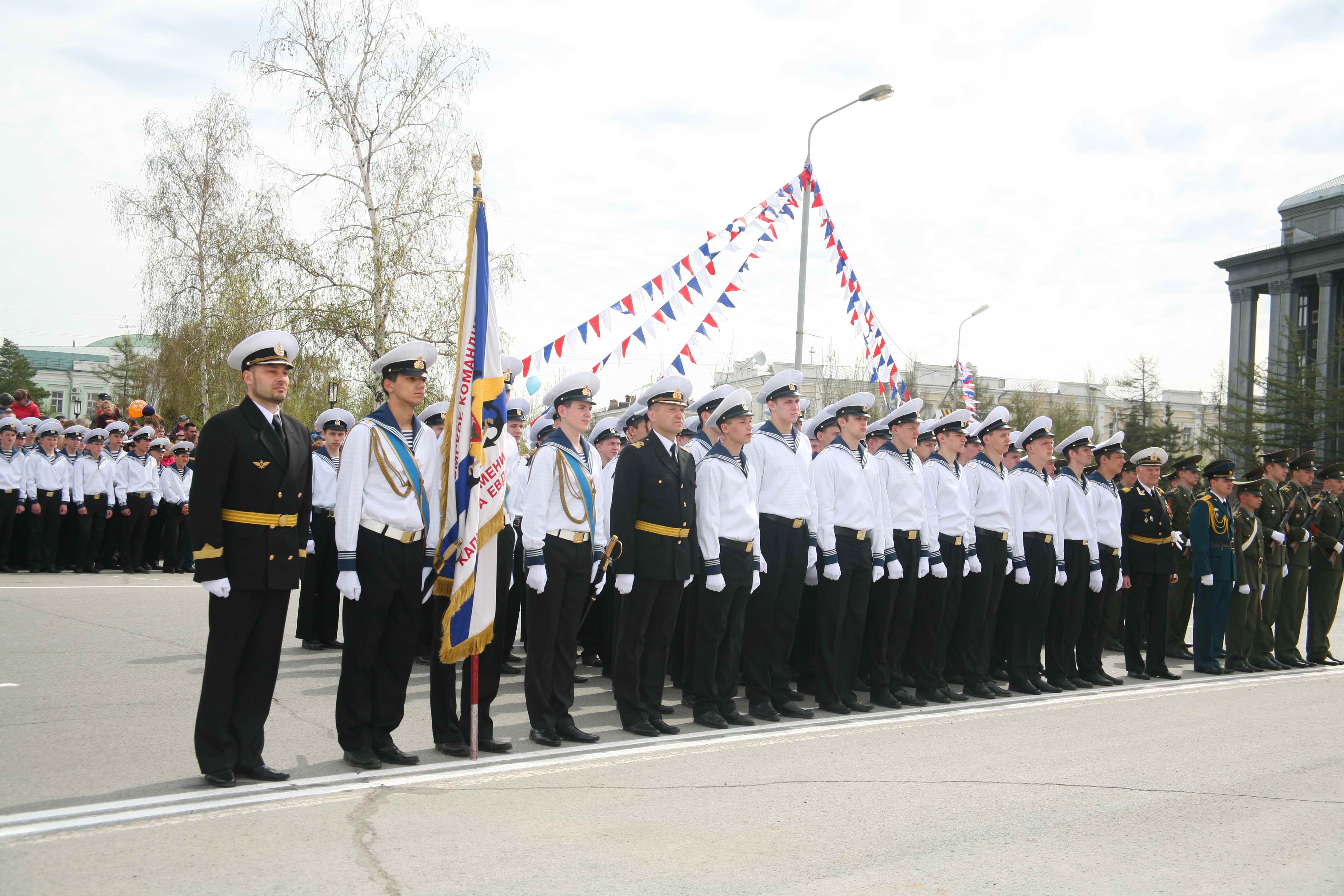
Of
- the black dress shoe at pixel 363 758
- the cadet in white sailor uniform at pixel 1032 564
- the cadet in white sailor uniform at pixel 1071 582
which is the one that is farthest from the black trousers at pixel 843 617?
the black dress shoe at pixel 363 758

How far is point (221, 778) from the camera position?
5.06 meters

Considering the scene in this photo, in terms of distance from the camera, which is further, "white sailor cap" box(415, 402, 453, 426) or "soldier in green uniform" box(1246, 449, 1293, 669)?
"soldier in green uniform" box(1246, 449, 1293, 669)

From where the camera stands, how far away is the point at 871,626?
28.2ft

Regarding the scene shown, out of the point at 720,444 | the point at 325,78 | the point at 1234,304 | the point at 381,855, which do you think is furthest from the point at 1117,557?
the point at 1234,304

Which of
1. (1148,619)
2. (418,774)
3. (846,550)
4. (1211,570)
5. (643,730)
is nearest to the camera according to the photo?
(418,774)

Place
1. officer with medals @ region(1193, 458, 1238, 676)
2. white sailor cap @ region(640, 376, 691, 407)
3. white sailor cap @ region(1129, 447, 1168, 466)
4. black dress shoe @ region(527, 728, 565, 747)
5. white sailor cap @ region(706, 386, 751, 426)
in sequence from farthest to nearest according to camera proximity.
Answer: officer with medals @ region(1193, 458, 1238, 676) < white sailor cap @ region(1129, 447, 1168, 466) < white sailor cap @ region(706, 386, 751, 426) < white sailor cap @ region(640, 376, 691, 407) < black dress shoe @ region(527, 728, 565, 747)

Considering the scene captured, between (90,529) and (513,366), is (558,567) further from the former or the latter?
(90,529)

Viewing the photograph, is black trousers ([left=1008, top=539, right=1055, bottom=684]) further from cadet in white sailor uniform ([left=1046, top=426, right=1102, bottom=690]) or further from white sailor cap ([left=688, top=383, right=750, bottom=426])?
white sailor cap ([left=688, top=383, right=750, bottom=426])

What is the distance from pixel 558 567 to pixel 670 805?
6.28 ft

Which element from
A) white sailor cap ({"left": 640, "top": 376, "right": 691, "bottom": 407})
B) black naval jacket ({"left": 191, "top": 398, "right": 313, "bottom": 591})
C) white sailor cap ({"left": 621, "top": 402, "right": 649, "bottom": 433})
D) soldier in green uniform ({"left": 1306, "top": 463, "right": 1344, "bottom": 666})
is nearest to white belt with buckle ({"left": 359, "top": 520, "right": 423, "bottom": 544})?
black naval jacket ({"left": 191, "top": 398, "right": 313, "bottom": 591})

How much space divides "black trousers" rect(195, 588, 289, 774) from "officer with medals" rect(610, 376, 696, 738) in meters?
2.27

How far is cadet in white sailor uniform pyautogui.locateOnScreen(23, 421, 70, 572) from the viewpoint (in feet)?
47.2

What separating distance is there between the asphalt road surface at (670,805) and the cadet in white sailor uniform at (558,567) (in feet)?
1.00

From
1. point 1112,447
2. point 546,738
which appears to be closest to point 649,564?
point 546,738
